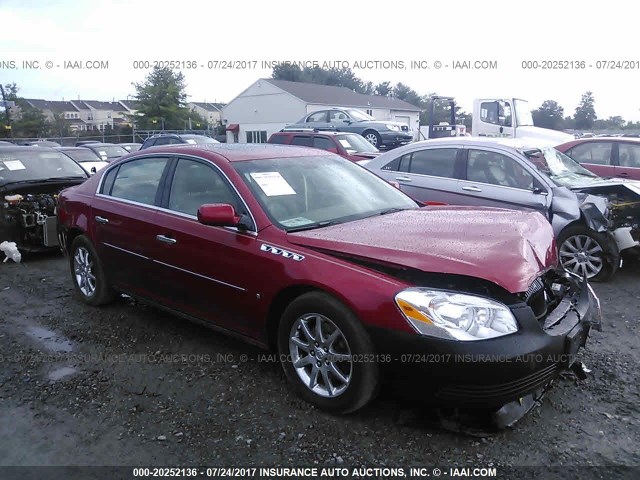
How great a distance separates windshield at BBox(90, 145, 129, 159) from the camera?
57.2 feet

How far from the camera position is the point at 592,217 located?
6281 millimetres

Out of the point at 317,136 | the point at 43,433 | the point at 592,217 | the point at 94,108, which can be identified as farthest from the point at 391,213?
the point at 94,108

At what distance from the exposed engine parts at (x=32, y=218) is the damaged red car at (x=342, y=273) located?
273 centimetres

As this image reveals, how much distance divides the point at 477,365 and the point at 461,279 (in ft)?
1.53

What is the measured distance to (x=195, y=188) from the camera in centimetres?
426

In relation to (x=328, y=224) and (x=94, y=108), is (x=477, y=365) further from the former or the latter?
(x=94, y=108)

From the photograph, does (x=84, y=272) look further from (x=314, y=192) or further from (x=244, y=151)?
(x=314, y=192)

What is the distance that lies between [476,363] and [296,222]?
1.54 m

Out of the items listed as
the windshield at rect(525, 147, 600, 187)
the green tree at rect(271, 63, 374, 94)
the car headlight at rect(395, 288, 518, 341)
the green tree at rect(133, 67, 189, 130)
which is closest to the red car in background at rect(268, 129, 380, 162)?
the windshield at rect(525, 147, 600, 187)

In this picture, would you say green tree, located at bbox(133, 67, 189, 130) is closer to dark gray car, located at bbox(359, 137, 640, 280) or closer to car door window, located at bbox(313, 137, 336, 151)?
car door window, located at bbox(313, 137, 336, 151)

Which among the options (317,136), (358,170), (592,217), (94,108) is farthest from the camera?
(94,108)

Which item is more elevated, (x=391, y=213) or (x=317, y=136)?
(x=317, y=136)

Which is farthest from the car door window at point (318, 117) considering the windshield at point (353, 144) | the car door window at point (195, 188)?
the car door window at point (195, 188)

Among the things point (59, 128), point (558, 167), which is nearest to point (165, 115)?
point (59, 128)
